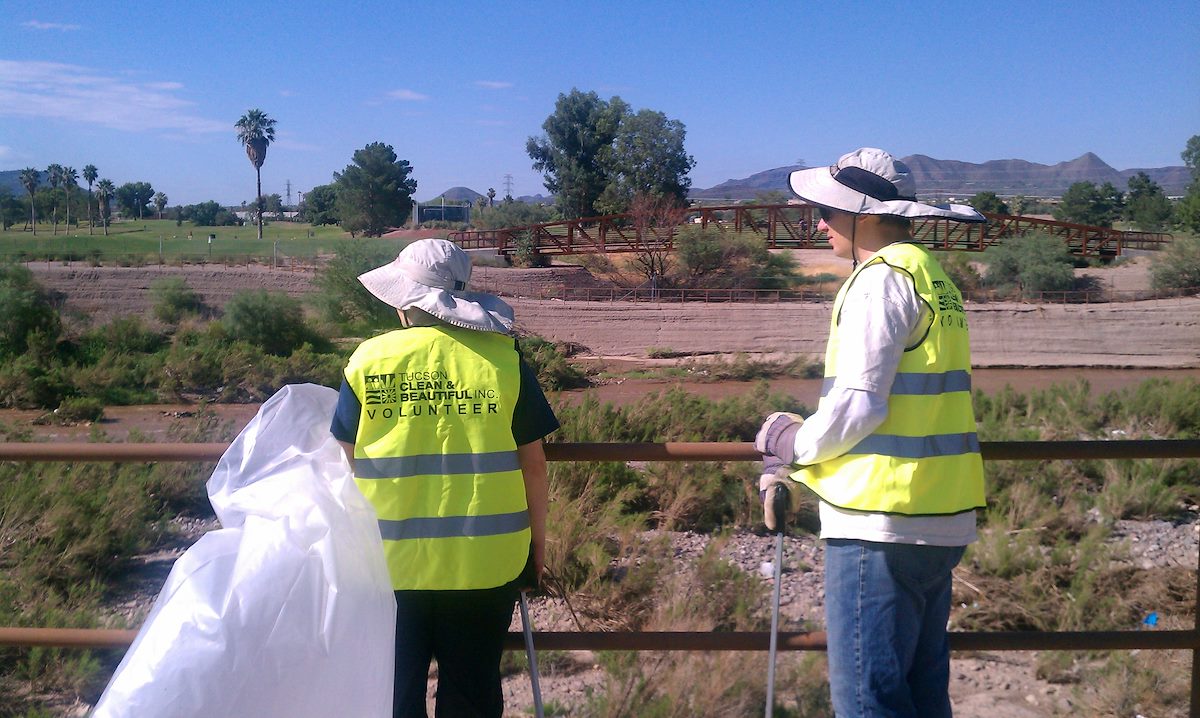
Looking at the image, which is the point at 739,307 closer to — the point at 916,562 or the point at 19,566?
the point at 19,566

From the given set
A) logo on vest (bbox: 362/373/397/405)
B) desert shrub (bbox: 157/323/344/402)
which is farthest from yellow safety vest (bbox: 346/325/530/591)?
desert shrub (bbox: 157/323/344/402)

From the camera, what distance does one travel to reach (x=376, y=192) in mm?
65062

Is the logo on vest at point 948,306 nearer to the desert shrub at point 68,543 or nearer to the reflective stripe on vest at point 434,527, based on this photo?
the reflective stripe on vest at point 434,527

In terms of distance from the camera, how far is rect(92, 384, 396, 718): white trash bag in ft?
6.55

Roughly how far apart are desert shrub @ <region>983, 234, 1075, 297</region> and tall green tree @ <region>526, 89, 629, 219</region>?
25.6 metres

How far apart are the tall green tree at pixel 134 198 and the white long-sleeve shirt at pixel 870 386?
113m

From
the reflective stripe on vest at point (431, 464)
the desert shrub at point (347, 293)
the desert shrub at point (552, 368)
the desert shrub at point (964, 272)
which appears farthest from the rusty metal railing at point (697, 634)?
the desert shrub at point (964, 272)

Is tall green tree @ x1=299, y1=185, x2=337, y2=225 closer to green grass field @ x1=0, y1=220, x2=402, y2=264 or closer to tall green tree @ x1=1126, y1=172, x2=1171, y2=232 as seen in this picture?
green grass field @ x1=0, y1=220, x2=402, y2=264

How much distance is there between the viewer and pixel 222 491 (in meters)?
2.40

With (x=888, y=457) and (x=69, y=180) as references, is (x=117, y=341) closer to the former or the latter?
(x=888, y=457)

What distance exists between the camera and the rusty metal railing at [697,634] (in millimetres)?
2877

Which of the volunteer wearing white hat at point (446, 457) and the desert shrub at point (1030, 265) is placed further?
the desert shrub at point (1030, 265)

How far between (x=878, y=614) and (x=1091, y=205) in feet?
205

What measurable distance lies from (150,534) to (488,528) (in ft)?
22.3
